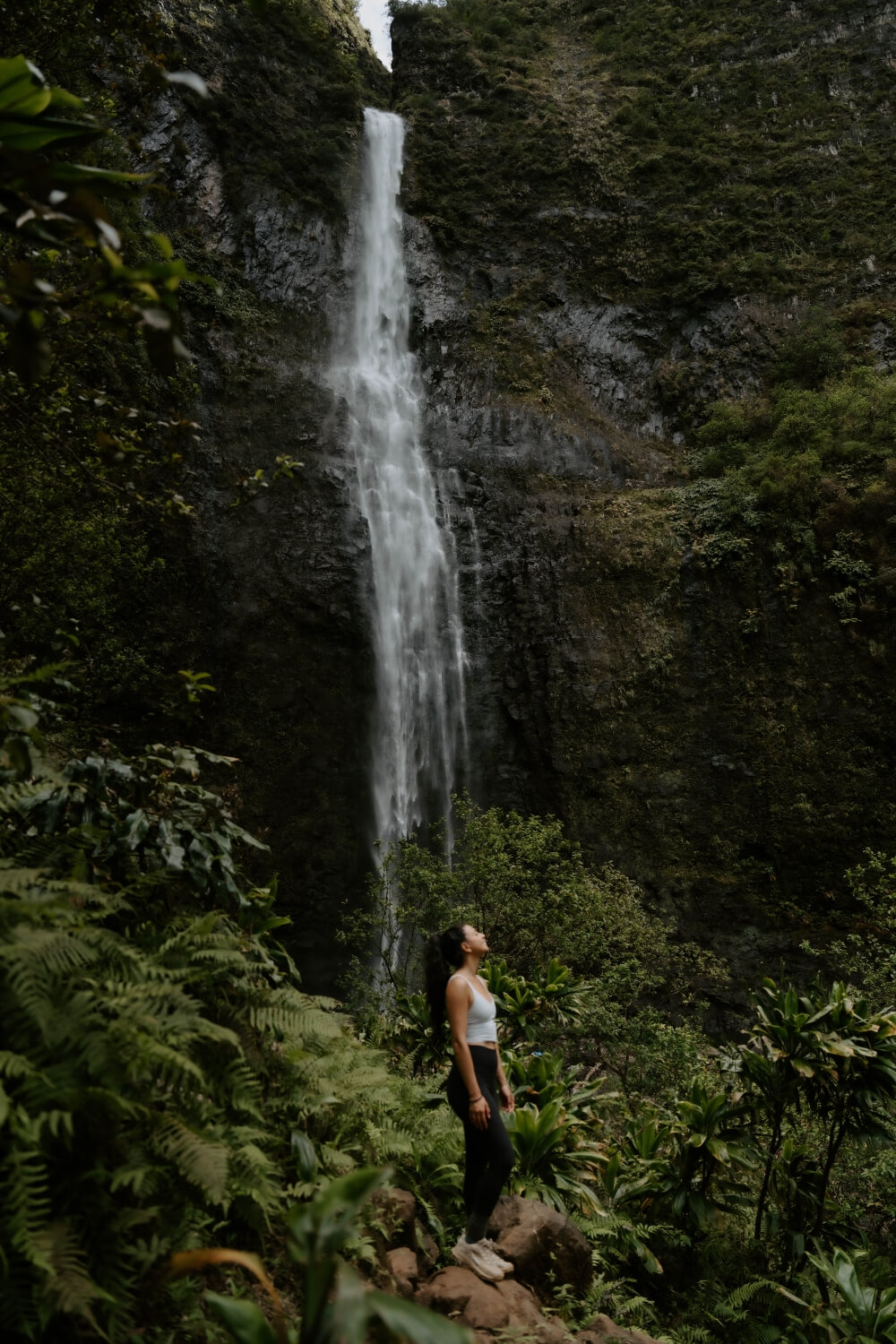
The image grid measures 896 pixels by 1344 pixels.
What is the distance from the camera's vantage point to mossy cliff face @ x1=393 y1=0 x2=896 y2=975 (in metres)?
13.5

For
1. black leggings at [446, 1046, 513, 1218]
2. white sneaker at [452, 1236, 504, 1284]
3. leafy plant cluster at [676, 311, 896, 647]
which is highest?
leafy plant cluster at [676, 311, 896, 647]

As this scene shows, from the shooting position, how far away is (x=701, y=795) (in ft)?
45.0

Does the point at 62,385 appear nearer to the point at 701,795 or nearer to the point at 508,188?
the point at 701,795

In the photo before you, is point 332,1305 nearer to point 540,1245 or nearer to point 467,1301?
point 467,1301

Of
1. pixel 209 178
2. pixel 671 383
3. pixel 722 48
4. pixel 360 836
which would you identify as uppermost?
pixel 722 48

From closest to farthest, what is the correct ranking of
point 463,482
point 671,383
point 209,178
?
point 463,482 → point 209,178 → point 671,383

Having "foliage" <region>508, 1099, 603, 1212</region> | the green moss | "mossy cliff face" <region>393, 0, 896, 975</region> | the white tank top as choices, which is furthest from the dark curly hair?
the green moss

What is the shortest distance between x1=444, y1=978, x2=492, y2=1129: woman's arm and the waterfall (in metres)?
9.77

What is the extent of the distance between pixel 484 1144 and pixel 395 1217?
1.58 feet

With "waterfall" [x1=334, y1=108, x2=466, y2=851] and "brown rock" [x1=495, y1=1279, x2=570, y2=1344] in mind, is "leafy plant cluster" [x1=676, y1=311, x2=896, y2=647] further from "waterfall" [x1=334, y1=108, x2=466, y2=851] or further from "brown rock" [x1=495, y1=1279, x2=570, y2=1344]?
"brown rock" [x1=495, y1=1279, x2=570, y2=1344]

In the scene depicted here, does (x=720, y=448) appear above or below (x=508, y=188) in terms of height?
below

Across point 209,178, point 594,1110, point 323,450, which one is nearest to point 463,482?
point 323,450

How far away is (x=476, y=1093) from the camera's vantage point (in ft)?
11.5

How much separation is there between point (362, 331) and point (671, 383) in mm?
7616
